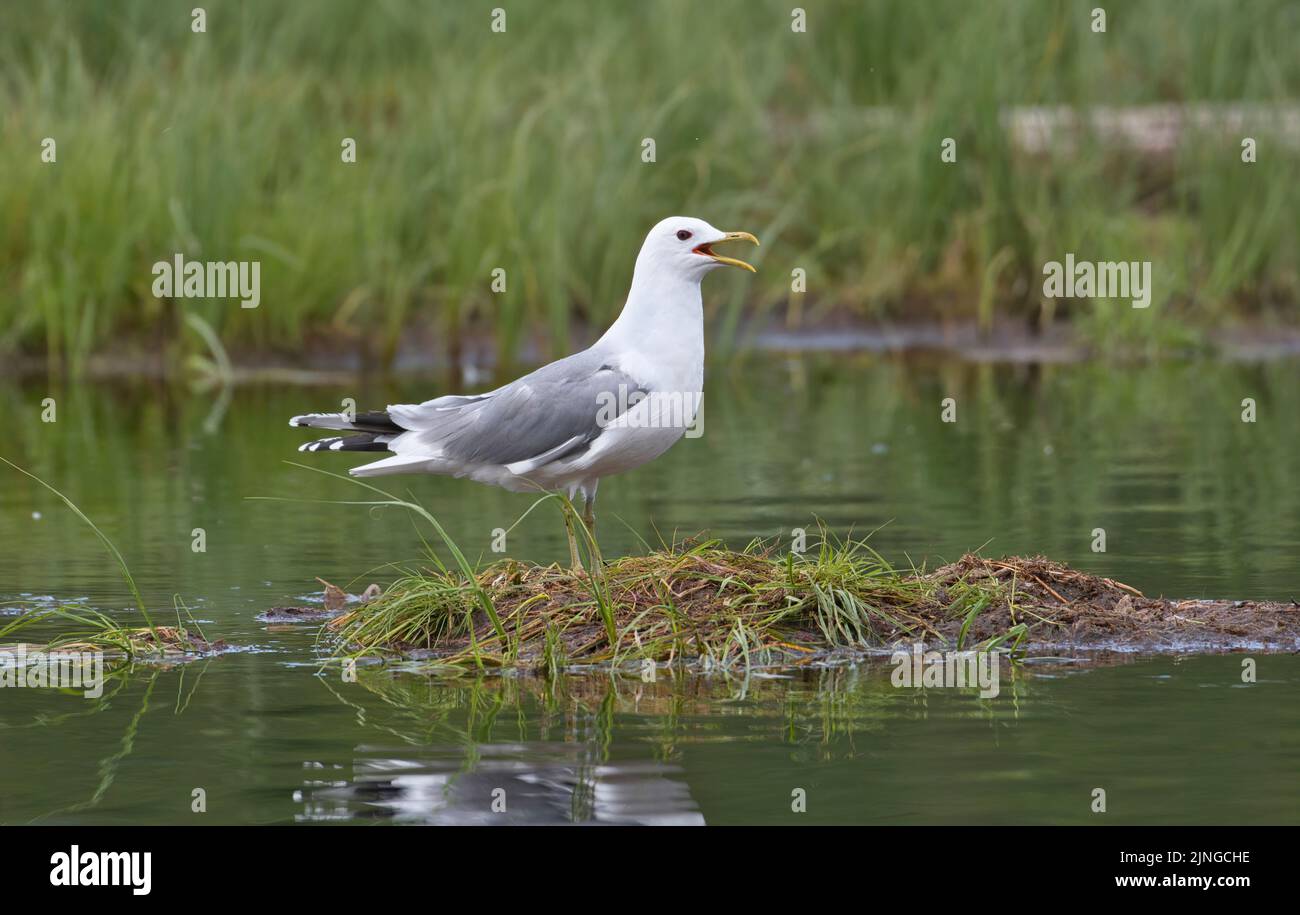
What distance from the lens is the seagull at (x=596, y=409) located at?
9.20 m

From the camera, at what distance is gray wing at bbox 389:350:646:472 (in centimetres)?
923

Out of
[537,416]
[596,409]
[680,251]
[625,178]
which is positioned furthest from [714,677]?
[625,178]

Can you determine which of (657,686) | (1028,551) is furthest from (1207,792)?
(1028,551)

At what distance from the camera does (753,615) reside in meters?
8.36

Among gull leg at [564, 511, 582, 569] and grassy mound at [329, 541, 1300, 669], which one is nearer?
grassy mound at [329, 541, 1300, 669]

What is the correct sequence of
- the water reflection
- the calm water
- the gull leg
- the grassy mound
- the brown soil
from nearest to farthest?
the water reflection < the calm water < the grassy mound < the brown soil < the gull leg

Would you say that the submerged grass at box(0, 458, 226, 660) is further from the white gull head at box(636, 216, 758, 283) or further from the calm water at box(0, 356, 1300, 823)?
the white gull head at box(636, 216, 758, 283)

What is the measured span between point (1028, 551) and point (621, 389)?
2.58m

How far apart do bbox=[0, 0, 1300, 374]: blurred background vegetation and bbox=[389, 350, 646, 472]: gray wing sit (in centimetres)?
946

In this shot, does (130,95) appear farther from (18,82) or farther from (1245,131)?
(1245,131)

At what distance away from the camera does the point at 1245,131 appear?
20.6 meters

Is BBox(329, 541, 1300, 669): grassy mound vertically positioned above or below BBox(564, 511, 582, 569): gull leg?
below

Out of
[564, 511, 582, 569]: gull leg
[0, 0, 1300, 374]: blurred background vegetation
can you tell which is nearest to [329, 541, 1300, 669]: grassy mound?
[564, 511, 582, 569]: gull leg

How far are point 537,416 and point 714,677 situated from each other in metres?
1.87
